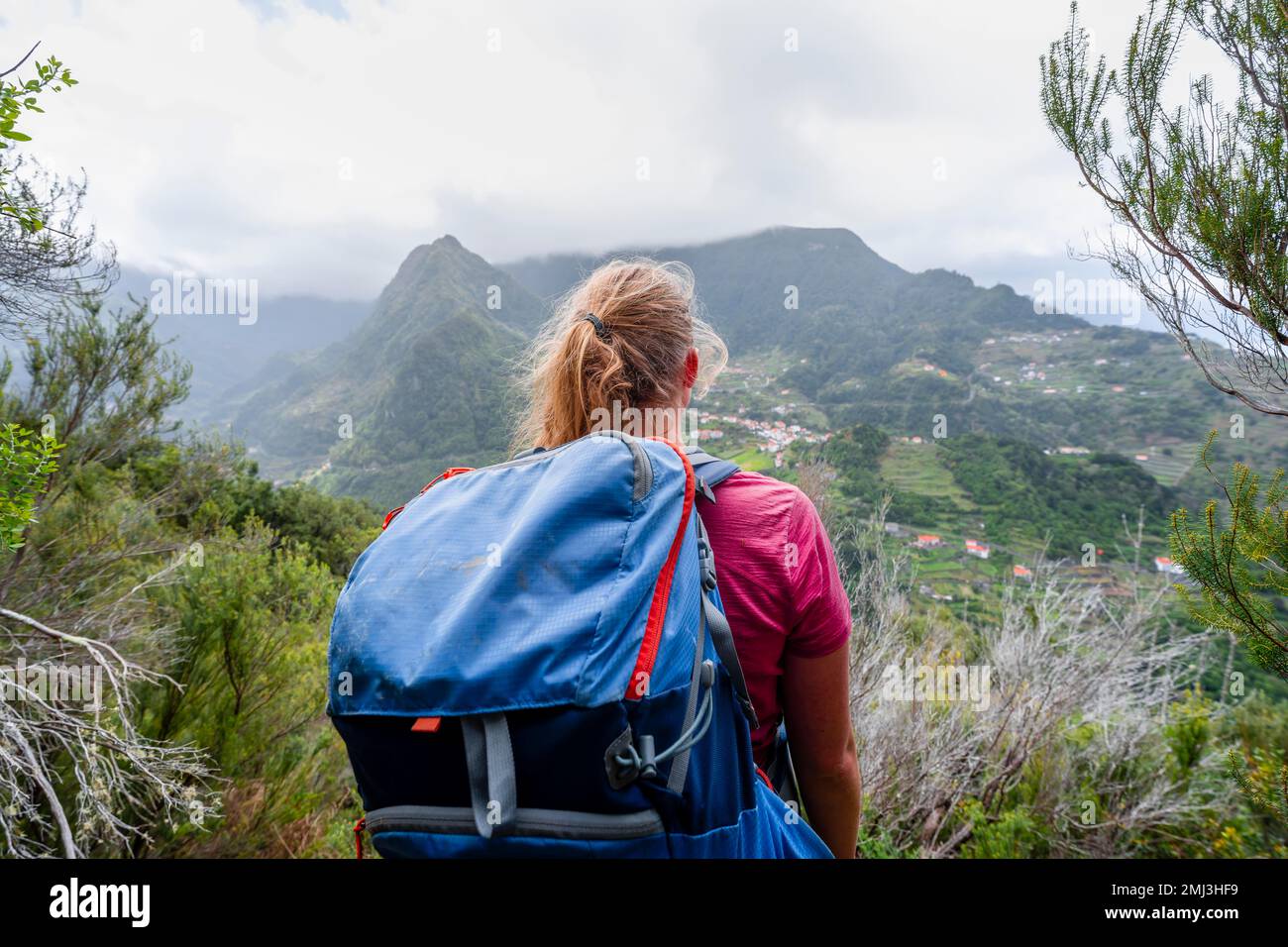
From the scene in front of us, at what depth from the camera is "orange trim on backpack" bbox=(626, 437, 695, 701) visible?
2.45ft

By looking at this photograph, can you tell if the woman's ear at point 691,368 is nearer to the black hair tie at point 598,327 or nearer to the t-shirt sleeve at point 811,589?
the black hair tie at point 598,327

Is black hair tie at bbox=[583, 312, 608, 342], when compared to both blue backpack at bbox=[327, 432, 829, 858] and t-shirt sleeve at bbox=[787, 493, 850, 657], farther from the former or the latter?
t-shirt sleeve at bbox=[787, 493, 850, 657]

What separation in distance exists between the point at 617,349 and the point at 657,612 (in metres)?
0.54

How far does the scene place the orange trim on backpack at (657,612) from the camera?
0.75 meters

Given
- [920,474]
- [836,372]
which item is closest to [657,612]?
[920,474]

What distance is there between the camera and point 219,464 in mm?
9695

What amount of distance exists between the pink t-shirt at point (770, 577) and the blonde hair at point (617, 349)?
266mm

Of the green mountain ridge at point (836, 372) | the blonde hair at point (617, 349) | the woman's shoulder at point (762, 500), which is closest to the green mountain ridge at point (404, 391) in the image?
the green mountain ridge at point (836, 372)

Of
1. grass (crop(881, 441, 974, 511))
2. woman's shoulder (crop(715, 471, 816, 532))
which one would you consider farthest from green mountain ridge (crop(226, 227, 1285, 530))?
grass (crop(881, 441, 974, 511))

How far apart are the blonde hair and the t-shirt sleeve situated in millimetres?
358

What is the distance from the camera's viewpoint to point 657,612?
0.79 meters

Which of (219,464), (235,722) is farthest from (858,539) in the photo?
(219,464)

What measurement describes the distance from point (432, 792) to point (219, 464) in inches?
435
